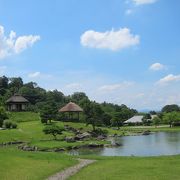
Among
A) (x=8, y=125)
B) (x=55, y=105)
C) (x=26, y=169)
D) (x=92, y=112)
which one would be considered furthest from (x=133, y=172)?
(x=55, y=105)

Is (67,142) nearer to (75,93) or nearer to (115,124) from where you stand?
(115,124)

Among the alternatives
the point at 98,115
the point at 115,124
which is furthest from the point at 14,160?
the point at 115,124

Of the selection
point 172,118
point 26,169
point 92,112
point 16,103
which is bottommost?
point 26,169

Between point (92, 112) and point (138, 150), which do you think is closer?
point (138, 150)

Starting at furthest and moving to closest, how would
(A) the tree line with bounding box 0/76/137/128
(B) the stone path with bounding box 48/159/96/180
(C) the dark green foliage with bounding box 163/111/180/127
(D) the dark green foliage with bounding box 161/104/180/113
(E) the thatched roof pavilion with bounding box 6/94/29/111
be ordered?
(D) the dark green foliage with bounding box 161/104/180/113 → (C) the dark green foliage with bounding box 163/111/180/127 → (E) the thatched roof pavilion with bounding box 6/94/29/111 → (A) the tree line with bounding box 0/76/137/128 → (B) the stone path with bounding box 48/159/96/180

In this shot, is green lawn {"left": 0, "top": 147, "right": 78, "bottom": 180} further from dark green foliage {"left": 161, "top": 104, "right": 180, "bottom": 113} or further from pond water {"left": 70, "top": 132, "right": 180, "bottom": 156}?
dark green foliage {"left": 161, "top": 104, "right": 180, "bottom": 113}

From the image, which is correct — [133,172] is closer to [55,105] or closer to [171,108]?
[55,105]

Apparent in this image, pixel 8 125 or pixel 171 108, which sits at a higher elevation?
pixel 171 108

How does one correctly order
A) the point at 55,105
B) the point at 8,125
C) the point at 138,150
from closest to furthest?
the point at 138,150 < the point at 8,125 < the point at 55,105

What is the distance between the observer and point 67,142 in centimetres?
5603

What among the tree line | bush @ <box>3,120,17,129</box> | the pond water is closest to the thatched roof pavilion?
the tree line

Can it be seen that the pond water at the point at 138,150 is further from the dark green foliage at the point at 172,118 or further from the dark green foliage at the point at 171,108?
the dark green foliage at the point at 171,108

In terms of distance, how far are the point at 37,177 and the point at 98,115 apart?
212 ft

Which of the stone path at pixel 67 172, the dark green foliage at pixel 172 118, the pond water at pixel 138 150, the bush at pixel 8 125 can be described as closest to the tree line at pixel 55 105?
the bush at pixel 8 125
